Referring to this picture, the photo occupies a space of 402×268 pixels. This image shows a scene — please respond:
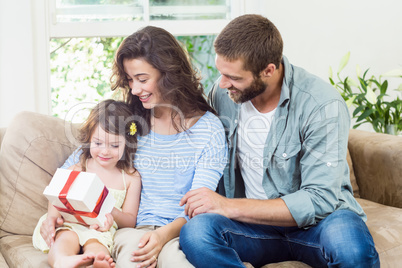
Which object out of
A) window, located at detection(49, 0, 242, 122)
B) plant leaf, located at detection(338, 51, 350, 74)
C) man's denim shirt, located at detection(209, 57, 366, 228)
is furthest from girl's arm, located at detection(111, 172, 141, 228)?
plant leaf, located at detection(338, 51, 350, 74)

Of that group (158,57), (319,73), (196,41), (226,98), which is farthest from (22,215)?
(319,73)

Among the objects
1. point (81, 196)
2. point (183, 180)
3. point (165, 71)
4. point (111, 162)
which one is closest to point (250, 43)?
point (165, 71)

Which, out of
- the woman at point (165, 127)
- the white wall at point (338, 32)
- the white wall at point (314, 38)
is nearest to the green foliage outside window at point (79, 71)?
the white wall at point (314, 38)

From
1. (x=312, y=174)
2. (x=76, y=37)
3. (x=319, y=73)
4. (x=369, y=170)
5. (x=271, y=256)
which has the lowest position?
(x=271, y=256)

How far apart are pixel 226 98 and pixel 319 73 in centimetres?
122

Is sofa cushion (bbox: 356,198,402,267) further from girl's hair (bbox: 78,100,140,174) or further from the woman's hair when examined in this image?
girl's hair (bbox: 78,100,140,174)

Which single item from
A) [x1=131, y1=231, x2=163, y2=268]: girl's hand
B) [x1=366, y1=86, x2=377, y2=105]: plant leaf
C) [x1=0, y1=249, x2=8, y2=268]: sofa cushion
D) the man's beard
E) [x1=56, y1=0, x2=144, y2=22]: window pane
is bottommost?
[x1=0, y1=249, x2=8, y2=268]: sofa cushion

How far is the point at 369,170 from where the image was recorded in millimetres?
2242

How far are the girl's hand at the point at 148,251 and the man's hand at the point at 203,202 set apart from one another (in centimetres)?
15

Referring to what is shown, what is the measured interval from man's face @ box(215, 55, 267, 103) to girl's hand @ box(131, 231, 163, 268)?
23.0 inches

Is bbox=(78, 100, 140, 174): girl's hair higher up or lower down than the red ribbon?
higher up

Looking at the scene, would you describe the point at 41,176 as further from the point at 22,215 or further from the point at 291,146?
the point at 291,146

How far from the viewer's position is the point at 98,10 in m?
2.57

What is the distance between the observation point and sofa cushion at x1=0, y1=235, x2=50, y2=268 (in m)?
1.55
